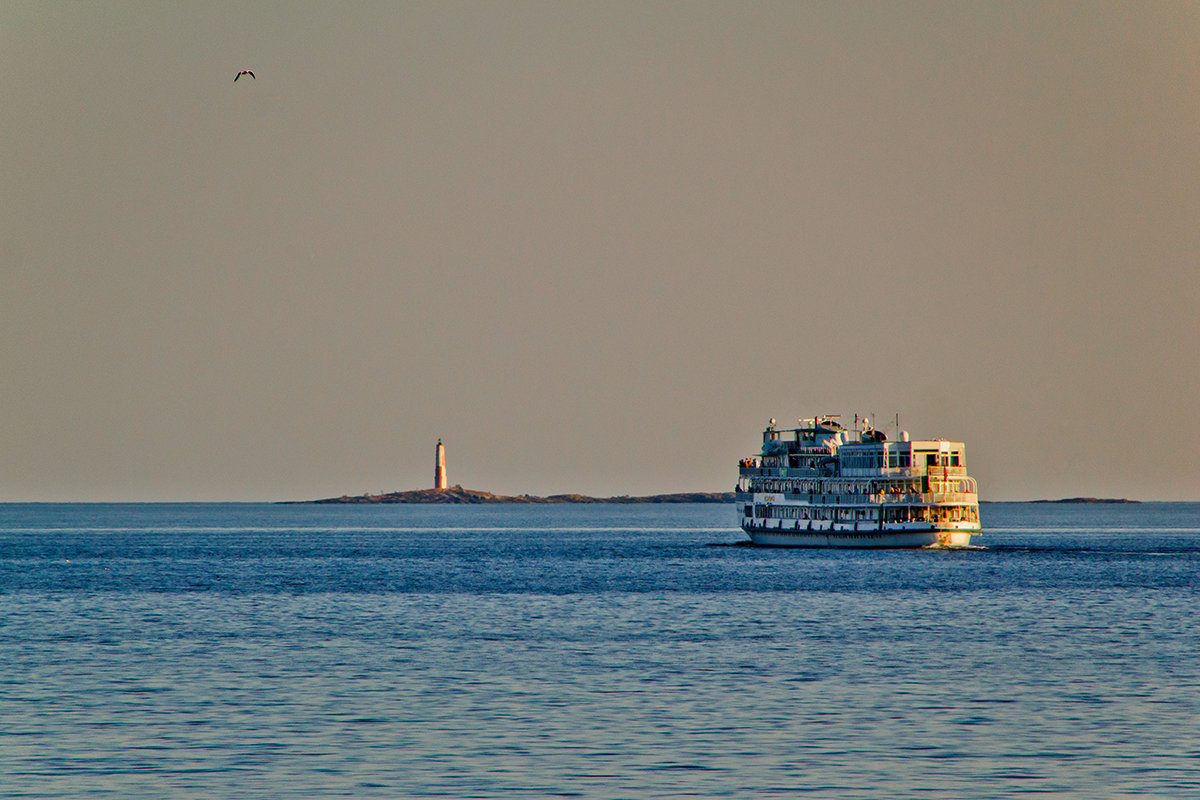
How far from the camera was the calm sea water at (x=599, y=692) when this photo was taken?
1391 inches

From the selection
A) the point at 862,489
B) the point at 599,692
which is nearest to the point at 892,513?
the point at 862,489

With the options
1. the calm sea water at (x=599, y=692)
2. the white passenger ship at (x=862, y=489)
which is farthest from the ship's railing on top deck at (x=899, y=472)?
the calm sea water at (x=599, y=692)

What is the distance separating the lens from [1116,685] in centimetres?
5050

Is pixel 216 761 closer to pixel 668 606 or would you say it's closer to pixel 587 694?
pixel 587 694

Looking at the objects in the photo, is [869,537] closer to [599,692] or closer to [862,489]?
[862,489]

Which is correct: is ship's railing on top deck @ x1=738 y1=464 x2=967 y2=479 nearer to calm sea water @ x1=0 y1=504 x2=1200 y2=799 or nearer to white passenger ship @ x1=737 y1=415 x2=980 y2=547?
white passenger ship @ x1=737 y1=415 x2=980 y2=547

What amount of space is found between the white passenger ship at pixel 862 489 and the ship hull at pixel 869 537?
0.09 metres

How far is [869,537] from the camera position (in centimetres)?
15125

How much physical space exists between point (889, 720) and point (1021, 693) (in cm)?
753

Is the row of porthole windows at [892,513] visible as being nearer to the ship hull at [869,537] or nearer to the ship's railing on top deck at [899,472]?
the ship hull at [869,537]

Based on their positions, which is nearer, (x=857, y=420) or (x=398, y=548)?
(x=857, y=420)

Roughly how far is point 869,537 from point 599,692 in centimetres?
10593

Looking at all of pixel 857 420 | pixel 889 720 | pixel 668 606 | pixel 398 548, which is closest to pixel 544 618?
pixel 668 606

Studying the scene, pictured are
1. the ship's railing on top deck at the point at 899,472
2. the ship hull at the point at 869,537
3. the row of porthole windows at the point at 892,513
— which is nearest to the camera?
the ship's railing on top deck at the point at 899,472
